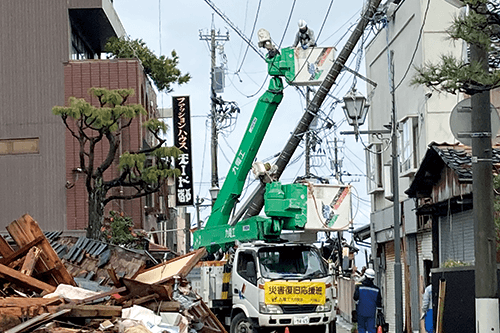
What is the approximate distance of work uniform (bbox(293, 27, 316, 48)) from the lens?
20922 mm

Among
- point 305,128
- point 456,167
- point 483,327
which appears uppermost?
point 305,128

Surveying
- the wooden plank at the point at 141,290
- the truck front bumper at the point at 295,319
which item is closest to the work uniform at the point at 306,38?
the truck front bumper at the point at 295,319

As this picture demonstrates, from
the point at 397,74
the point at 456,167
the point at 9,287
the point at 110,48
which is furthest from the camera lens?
the point at 110,48

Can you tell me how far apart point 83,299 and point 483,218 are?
6.64m

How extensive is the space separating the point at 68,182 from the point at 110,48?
666 centimetres

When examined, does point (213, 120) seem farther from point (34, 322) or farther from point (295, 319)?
point (34, 322)

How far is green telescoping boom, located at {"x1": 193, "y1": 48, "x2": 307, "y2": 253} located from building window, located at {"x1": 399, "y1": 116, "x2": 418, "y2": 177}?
6.85m

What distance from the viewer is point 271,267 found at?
20.6 meters

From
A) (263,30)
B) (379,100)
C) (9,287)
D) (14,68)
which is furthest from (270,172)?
(14,68)

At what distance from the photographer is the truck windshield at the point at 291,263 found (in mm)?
20516

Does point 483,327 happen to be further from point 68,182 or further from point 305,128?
point 68,182

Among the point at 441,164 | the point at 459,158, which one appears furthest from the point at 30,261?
the point at 441,164

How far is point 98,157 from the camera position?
34.7m

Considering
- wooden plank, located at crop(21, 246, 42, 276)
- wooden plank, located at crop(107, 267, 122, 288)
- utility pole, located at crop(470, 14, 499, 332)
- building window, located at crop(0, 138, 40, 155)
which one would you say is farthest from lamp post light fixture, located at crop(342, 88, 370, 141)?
building window, located at crop(0, 138, 40, 155)
